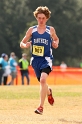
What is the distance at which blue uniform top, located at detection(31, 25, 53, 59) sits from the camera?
350 inches

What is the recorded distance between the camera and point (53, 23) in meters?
77.9

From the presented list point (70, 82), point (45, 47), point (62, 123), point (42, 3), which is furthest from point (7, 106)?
point (42, 3)

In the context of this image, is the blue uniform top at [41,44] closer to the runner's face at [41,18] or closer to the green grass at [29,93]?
the runner's face at [41,18]

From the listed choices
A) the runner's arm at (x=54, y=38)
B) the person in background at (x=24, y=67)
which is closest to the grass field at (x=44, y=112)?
the runner's arm at (x=54, y=38)

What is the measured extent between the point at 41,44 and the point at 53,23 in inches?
2728

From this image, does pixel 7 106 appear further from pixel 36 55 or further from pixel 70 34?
pixel 70 34

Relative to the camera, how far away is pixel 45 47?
29.3 ft

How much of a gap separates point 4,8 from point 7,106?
220ft

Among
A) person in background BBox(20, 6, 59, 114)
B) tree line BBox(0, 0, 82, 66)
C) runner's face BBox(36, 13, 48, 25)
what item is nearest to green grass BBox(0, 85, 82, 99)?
person in background BBox(20, 6, 59, 114)

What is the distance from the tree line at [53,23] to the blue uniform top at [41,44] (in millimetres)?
62905

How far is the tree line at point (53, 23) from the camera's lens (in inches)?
2921

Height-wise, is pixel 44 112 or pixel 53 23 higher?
pixel 53 23

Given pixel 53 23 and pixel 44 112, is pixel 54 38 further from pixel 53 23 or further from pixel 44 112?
pixel 53 23

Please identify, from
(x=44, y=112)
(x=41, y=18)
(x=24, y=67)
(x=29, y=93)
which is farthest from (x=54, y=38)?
(x=24, y=67)
